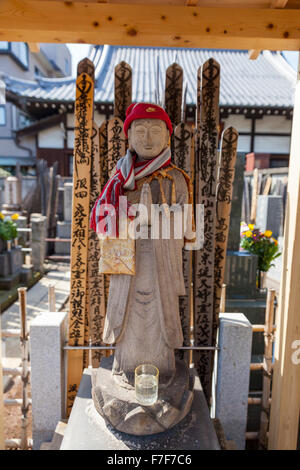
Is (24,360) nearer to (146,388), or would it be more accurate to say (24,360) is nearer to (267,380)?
(146,388)

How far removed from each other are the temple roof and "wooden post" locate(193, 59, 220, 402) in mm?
9729

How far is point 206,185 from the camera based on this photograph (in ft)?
9.58

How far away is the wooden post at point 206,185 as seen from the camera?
286 cm

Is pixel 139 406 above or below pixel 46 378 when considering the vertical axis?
above

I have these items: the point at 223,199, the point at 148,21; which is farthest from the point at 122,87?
the point at 223,199

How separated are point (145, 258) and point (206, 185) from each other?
3.16 feet

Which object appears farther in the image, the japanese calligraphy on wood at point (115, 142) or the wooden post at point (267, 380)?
the wooden post at point (267, 380)

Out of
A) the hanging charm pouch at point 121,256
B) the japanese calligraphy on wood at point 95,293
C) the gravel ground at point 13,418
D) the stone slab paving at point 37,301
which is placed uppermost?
the hanging charm pouch at point 121,256

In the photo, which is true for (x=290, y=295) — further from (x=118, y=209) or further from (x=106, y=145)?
(x=106, y=145)

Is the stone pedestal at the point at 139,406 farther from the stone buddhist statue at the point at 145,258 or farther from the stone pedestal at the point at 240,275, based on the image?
the stone pedestal at the point at 240,275

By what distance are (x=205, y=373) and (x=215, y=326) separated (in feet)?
1.56

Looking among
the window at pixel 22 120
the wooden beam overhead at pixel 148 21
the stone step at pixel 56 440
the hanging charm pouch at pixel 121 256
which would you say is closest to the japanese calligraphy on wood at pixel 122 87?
the wooden beam overhead at pixel 148 21

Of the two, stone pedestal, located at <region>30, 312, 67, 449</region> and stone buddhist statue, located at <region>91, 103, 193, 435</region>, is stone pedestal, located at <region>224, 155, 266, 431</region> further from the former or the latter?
stone pedestal, located at <region>30, 312, 67, 449</region>

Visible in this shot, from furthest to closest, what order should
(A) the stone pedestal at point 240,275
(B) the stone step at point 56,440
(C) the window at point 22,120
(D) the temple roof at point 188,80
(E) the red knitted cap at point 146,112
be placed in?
(C) the window at point 22,120 < (D) the temple roof at point 188,80 < (A) the stone pedestal at point 240,275 < (B) the stone step at point 56,440 < (E) the red knitted cap at point 146,112
